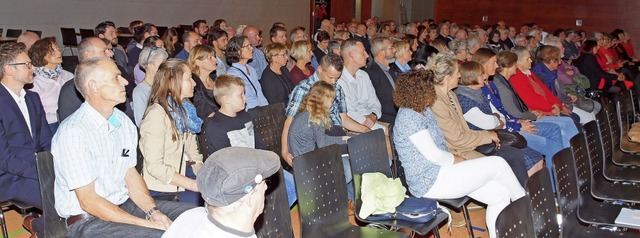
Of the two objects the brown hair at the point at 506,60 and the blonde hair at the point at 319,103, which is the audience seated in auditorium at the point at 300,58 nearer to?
the brown hair at the point at 506,60

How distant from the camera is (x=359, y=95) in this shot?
571 cm

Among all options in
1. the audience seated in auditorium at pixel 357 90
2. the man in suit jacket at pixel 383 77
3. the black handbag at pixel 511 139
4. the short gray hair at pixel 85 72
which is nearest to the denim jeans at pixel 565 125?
the black handbag at pixel 511 139

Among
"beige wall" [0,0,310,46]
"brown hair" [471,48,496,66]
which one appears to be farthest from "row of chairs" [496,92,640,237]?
"beige wall" [0,0,310,46]

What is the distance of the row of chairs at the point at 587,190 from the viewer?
2652mm

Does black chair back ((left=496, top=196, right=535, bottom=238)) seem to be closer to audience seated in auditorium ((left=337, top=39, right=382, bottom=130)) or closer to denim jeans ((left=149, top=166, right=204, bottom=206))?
denim jeans ((left=149, top=166, right=204, bottom=206))

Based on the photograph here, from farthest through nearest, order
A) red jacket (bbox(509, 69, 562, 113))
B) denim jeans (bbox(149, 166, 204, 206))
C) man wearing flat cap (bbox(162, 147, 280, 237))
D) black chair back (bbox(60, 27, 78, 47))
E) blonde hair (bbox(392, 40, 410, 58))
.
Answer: black chair back (bbox(60, 27, 78, 47)) < blonde hair (bbox(392, 40, 410, 58)) < red jacket (bbox(509, 69, 562, 113)) < denim jeans (bbox(149, 166, 204, 206)) < man wearing flat cap (bbox(162, 147, 280, 237))

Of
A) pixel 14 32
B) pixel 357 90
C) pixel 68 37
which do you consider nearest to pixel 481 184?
pixel 357 90

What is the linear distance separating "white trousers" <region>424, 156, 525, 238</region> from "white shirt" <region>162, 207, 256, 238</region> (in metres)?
2.09

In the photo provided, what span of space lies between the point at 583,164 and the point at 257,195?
2.53 metres

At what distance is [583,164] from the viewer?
3.81 metres

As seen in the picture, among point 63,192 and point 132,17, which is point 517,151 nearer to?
point 63,192

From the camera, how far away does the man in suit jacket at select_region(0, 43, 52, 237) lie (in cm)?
372

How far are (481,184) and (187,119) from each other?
1746mm

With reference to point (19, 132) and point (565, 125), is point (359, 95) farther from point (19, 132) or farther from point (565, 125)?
point (19, 132)
